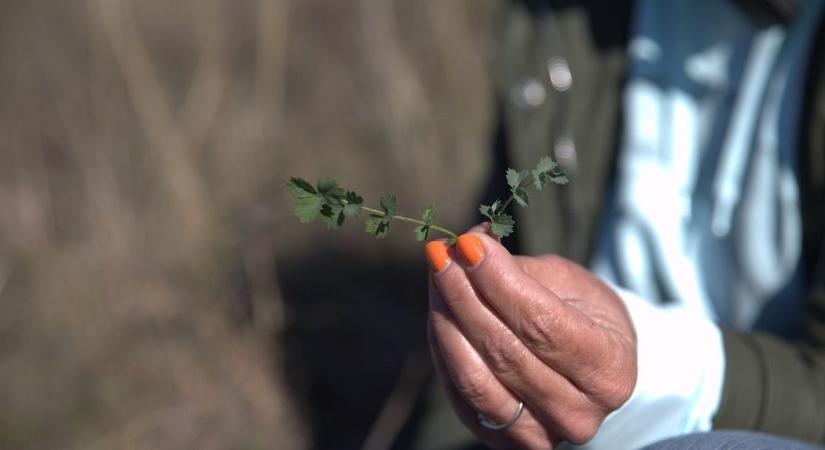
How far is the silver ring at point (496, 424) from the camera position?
2.87 ft

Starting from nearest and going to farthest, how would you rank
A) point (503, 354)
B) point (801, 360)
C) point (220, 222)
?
point (503, 354) → point (801, 360) → point (220, 222)

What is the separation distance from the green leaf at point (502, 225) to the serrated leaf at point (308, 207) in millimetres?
141

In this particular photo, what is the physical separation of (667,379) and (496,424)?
20 centimetres

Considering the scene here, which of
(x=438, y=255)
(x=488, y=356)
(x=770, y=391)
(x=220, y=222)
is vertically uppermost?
(x=438, y=255)

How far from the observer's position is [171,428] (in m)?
1.74

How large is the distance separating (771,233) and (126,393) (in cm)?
125

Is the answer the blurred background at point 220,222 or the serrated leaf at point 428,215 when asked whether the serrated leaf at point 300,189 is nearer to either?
the serrated leaf at point 428,215

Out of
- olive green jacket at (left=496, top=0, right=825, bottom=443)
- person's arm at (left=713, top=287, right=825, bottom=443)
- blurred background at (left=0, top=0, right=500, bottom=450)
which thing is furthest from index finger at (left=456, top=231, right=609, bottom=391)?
blurred background at (left=0, top=0, right=500, bottom=450)

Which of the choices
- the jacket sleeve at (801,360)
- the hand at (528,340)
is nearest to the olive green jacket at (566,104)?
the jacket sleeve at (801,360)

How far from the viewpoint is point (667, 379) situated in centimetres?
96

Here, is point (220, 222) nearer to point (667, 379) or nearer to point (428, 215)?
point (667, 379)

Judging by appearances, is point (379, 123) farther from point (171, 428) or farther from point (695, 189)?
point (695, 189)

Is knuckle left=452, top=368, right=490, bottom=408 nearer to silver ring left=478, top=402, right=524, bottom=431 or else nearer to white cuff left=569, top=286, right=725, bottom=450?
silver ring left=478, top=402, right=524, bottom=431

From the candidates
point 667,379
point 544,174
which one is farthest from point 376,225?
point 667,379
